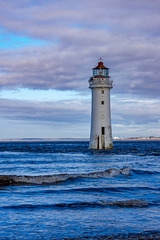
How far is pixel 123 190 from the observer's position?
14.1 metres

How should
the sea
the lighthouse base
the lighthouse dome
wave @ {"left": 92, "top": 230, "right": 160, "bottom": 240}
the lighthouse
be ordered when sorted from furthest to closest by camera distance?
the lighthouse dome → the lighthouse base → the lighthouse → the sea → wave @ {"left": 92, "top": 230, "right": 160, "bottom": 240}

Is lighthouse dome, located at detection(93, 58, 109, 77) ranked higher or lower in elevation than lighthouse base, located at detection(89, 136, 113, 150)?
higher

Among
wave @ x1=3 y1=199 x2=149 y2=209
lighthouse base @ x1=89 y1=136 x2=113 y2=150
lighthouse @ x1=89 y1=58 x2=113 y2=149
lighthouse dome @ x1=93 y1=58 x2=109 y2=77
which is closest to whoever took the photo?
wave @ x1=3 y1=199 x2=149 y2=209

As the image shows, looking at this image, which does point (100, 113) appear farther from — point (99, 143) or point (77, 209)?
point (77, 209)

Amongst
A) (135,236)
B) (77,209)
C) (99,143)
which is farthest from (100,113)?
(135,236)

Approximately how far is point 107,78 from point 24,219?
35580 millimetres

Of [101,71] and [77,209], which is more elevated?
[101,71]

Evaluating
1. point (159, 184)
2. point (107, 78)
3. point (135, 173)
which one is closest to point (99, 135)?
point (107, 78)

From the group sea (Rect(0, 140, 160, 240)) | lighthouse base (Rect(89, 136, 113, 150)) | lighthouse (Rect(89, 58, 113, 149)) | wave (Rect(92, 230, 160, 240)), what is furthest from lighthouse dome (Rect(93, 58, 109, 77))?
wave (Rect(92, 230, 160, 240))

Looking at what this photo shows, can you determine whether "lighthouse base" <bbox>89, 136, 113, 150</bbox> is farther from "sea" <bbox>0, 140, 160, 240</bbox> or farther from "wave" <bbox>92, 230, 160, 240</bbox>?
"wave" <bbox>92, 230, 160, 240</bbox>

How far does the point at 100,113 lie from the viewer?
41.9 meters

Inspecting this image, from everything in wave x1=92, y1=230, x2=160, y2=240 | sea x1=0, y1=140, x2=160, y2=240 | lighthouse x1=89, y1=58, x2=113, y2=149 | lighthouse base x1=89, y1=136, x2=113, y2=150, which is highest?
lighthouse x1=89, y1=58, x2=113, y2=149

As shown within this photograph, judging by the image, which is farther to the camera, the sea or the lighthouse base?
the lighthouse base

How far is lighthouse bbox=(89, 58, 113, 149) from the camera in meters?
42.0
